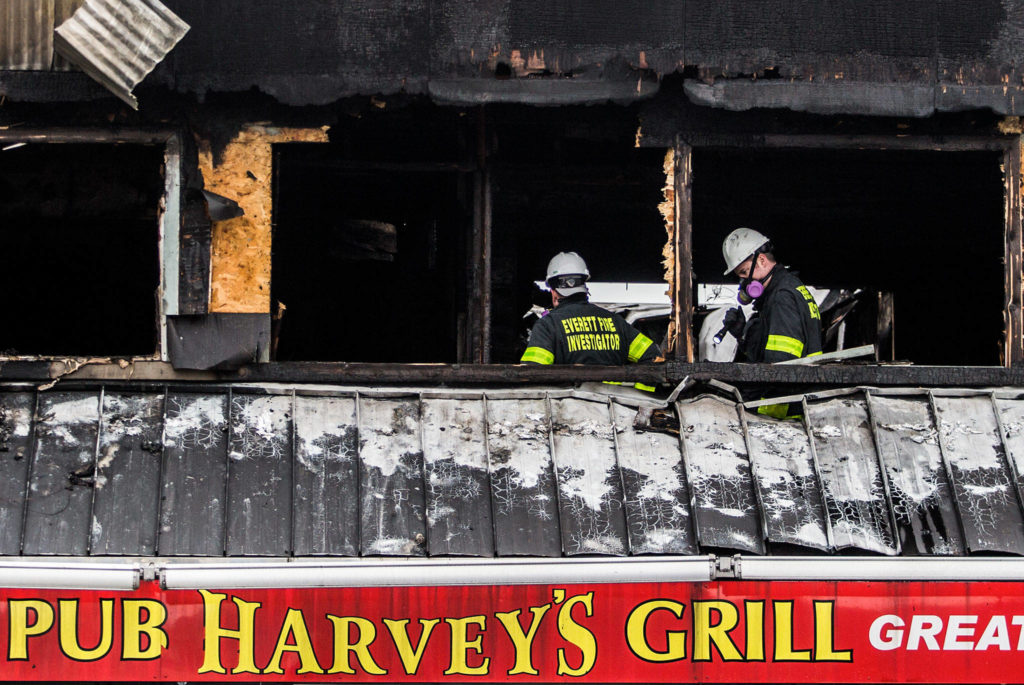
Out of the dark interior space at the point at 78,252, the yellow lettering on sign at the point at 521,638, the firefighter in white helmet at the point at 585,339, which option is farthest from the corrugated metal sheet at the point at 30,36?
the yellow lettering on sign at the point at 521,638

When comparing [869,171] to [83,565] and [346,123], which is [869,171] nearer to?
[346,123]

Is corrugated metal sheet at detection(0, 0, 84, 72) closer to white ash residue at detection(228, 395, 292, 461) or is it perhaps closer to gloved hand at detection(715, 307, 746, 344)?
white ash residue at detection(228, 395, 292, 461)

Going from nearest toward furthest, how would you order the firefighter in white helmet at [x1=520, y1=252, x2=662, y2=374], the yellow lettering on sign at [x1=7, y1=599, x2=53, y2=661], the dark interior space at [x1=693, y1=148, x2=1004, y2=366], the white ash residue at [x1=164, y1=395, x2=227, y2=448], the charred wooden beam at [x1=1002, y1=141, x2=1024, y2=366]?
the yellow lettering on sign at [x1=7, y1=599, x2=53, y2=661], the white ash residue at [x1=164, y1=395, x2=227, y2=448], the charred wooden beam at [x1=1002, y1=141, x2=1024, y2=366], the firefighter in white helmet at [x1=520, y1=252, x2=662, y2=374], the dark interior space at [x1=693, y1=148, x2=1004, y2=366]

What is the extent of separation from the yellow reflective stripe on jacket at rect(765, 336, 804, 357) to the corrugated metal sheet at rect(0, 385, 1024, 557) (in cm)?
39

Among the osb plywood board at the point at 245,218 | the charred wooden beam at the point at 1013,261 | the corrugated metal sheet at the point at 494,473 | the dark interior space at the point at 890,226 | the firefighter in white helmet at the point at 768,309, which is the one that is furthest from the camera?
the dark interior space at the point at 890,226

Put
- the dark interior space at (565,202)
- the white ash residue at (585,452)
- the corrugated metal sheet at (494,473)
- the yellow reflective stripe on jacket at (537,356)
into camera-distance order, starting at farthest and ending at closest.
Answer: the dark interior space at (565,202)
the yellow reflective stripe on jacket at (537,356)
the white ash residue at (585,452)
the corrugated metal sheet at (494,473)

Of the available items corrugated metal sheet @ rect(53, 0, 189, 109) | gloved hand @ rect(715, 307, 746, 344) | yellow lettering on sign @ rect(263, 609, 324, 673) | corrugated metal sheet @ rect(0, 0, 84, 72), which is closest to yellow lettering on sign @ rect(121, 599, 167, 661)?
yellow lettering on sign @ rect(263, 609, 324, 673)

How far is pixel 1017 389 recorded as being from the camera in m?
6.71

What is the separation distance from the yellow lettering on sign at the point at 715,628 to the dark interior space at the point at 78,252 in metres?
4.53

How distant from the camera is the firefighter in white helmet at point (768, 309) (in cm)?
702

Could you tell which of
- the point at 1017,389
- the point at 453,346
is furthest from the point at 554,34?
the point at 453,346

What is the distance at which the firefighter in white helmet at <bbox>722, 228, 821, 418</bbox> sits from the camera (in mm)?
7016

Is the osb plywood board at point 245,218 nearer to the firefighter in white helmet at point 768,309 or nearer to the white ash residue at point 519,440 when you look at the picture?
the white ash residue at point 519,440

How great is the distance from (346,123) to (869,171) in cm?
365
